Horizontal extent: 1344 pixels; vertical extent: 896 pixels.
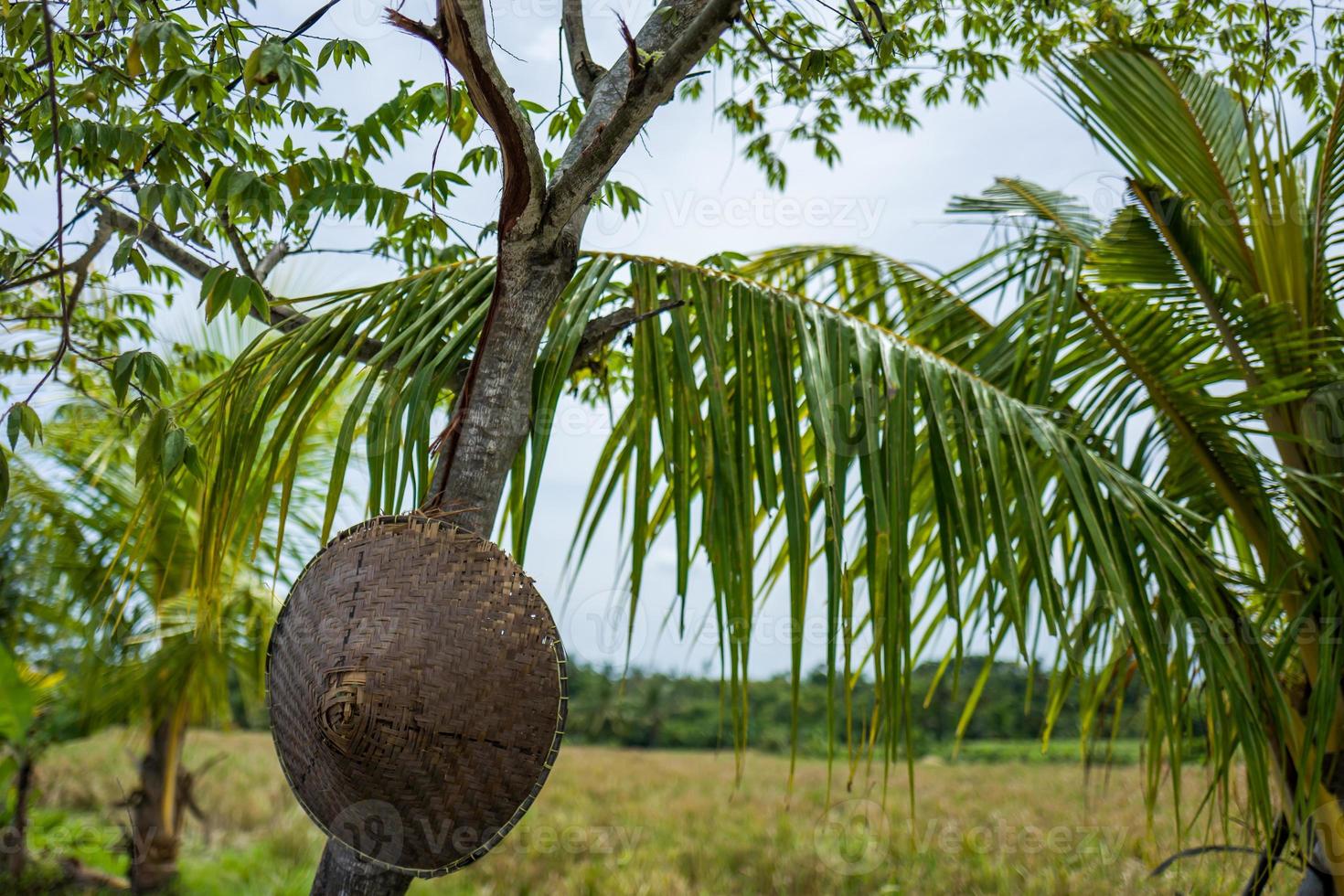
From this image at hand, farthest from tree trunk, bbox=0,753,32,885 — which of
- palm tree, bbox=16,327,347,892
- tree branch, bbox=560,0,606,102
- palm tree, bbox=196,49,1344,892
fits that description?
tree branch, bbox=560,0,606,102

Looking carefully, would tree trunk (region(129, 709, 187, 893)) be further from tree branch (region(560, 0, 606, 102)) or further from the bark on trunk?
tree branch (region(560, 0, 606, 102))

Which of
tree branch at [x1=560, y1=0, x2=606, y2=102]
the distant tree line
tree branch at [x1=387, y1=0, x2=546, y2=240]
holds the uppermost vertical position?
tree branch at [x1=560, y1=0, x2=606, y2=102]

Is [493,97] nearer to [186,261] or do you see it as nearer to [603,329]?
[603,329]

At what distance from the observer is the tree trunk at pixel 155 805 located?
4398mm

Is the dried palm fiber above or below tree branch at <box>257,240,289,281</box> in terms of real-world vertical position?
below

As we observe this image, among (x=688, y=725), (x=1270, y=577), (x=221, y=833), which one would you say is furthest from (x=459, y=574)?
(x=688, y=725)

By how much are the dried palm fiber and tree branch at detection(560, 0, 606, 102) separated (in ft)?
3.14

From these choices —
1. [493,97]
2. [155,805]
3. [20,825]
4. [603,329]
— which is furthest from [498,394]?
[20,825]

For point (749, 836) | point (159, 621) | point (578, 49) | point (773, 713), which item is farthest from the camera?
point (773, 713)

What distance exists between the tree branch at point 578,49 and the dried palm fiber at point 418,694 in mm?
957

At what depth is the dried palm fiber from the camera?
109 cm

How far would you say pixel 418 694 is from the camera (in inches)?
42.9

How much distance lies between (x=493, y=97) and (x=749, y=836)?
4.83m

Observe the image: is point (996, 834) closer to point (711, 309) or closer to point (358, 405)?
point (711, 309)
